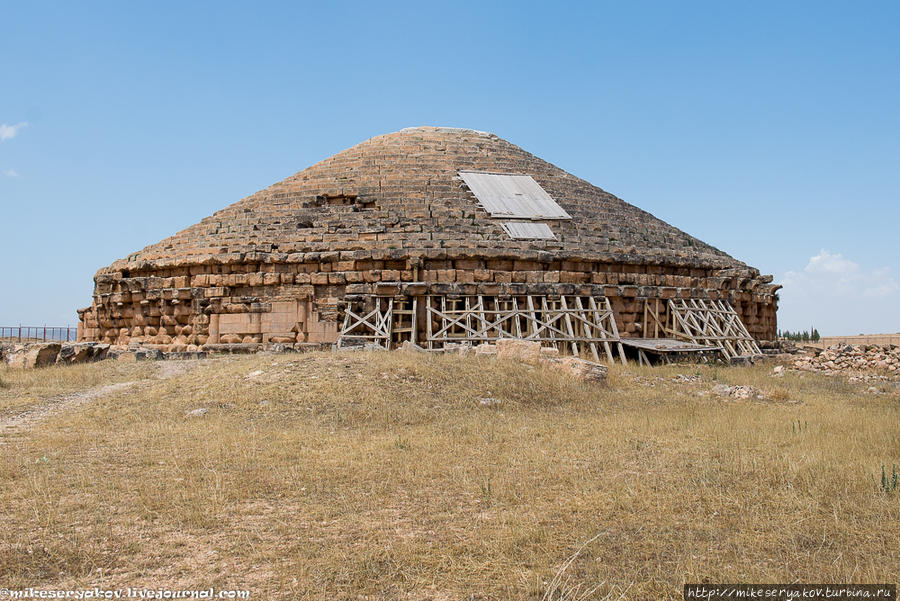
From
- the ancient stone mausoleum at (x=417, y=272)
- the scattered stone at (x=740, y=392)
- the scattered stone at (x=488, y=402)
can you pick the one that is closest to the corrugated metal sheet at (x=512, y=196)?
the ancient stone mausoleum at (x=417, y=272)

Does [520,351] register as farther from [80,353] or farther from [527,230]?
[80,353]

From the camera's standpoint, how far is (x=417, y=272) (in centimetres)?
1597

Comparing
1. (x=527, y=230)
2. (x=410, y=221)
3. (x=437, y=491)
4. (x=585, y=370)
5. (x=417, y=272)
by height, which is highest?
(x=410, y=221)

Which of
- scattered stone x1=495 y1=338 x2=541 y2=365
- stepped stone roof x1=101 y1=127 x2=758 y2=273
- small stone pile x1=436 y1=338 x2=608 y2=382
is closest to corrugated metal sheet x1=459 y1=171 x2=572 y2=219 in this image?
stepped stone roof x1=101 y1=127 x2=758 y2=273

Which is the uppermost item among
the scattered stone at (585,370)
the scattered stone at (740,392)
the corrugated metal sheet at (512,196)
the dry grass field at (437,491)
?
the corrugated metal sheet at (512,196)

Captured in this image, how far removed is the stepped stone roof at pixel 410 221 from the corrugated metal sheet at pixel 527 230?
0.16 m

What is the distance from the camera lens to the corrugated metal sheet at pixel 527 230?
17.3m

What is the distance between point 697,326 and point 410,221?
7.52 metres

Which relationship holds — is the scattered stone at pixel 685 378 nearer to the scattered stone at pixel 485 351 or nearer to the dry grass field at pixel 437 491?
the dry grass field at pixel 437 491

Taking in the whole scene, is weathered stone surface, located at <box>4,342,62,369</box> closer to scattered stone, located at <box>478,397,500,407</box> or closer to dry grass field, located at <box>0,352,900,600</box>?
dry grass field, located at <box>0,352,900,600</box>

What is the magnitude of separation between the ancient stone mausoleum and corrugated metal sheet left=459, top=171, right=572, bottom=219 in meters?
0.07

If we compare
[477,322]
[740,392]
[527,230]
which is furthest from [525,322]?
[740,392]

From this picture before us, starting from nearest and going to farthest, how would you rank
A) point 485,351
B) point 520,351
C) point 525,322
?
point 520,351 < point 485,351 < point 525,322

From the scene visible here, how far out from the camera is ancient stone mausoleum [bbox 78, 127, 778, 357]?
15992 mm
